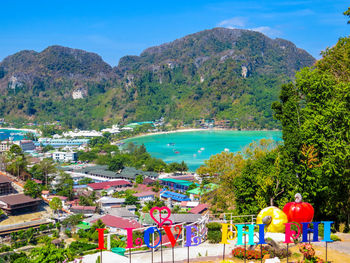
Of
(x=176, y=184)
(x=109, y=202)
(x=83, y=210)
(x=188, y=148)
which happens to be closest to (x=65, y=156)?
(x=188, y=148)

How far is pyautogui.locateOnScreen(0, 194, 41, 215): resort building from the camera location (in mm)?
25797

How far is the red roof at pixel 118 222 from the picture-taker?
23.0 meters

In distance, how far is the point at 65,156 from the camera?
62250 mm

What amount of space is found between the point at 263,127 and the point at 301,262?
11322cm

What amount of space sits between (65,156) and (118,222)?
41.5m

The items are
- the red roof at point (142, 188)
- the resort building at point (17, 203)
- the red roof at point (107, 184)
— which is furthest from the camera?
the red roof at point (107, 184)

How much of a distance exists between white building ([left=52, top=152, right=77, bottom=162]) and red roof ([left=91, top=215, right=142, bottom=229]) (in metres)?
39.0

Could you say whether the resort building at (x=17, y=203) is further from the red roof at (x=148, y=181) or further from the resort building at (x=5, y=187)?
the red roof at (x=148, y=181)

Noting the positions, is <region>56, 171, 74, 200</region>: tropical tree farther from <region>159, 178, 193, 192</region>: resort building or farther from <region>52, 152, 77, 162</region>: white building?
<region>52, 152, 77, 162</region>: white building

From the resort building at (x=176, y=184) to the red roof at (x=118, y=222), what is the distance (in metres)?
14.5

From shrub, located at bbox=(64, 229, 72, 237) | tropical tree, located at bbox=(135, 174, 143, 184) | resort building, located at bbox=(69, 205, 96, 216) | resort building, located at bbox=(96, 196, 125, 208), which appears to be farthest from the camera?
tropical tree, located at bbox=(135, 174, 143, 184)

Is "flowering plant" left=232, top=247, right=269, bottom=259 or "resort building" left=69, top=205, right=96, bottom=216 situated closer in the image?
"flowering plant" left=232, top=247, right=269, bottom=259

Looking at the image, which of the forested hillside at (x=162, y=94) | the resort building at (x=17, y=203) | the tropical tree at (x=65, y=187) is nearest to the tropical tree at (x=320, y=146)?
the resort building at (x=17, y=203)

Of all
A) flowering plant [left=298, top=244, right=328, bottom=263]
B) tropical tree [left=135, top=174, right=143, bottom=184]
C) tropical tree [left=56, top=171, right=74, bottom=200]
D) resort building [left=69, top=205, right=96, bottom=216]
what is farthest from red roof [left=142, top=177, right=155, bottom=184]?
flowering plant [left=298, top=244, right=328, bottom=263]
